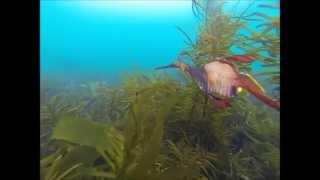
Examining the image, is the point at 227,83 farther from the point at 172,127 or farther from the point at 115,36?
the point at 115,36

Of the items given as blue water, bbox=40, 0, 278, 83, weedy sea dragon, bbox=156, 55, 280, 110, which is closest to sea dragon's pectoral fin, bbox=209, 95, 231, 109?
weedy sea dragon, bbox=156, 55, 280, 110

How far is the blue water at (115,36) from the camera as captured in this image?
44.2 inches

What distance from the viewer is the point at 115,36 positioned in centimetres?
113

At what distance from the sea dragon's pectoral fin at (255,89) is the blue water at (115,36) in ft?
0.17

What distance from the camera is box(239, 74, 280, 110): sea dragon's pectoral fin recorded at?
1126 millimetres

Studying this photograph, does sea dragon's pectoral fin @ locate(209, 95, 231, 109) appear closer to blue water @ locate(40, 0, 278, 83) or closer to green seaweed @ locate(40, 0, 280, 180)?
green seaweed @ locate(40, 0, 280, 180)

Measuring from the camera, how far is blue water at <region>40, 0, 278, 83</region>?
1122 mm

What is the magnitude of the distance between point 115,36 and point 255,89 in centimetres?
49

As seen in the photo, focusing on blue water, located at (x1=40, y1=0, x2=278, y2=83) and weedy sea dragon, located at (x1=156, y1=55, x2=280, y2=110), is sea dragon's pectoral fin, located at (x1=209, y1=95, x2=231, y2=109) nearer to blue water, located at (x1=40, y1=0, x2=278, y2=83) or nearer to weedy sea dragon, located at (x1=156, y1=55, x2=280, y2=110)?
weedy sea dragon, located at (x1=156, y1=55, x2=280, y2=110)

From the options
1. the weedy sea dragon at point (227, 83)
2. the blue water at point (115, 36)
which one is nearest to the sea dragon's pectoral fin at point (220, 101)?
the weedy sea dragon at point (227, 83)

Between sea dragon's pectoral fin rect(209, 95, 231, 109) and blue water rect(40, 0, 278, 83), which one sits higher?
blue water rect(40, 0, 278, 83)

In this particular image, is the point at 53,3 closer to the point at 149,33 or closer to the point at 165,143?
the point at 149,33

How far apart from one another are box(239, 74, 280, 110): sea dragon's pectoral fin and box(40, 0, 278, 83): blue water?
5 cm
